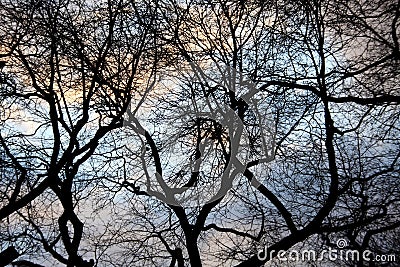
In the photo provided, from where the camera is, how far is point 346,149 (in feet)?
18.1

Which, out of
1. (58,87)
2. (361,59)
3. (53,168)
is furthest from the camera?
(58,87)

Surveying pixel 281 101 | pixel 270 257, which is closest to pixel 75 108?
pixel 281 101

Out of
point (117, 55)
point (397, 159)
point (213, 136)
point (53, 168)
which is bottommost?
point (53, 168)

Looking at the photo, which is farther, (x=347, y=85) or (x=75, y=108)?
(x=75, y=108)

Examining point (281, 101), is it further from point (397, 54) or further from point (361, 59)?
point (397, 54)

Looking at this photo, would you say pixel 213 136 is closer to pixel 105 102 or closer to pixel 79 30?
pixel 105 102

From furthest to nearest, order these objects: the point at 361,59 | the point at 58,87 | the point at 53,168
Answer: the point at 58,87 < the point at 361,59 < the point at 53,168

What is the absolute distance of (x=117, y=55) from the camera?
5.54 m

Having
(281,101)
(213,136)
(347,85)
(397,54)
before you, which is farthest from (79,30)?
(397,54)

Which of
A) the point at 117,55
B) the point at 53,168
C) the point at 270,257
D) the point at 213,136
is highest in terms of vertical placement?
the point at 117,55

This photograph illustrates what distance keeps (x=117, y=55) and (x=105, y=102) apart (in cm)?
58

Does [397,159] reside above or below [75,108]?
below

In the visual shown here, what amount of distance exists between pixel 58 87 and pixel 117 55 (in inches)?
31.3

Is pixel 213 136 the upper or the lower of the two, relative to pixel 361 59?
lower
